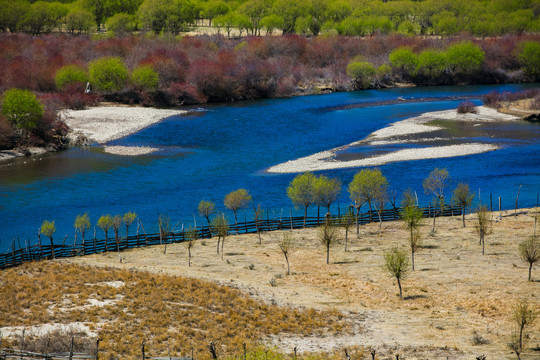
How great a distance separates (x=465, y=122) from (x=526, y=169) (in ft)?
75.7

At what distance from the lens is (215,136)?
79.2 m

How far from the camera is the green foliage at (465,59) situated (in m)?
118

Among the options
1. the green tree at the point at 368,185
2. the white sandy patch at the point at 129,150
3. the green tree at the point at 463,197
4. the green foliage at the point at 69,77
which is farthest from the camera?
the green foliage at the point at 69,77

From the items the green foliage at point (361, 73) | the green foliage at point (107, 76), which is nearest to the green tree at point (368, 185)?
the green foliage at point (107, 76)

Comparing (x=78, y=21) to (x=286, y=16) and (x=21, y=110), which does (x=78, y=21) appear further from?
(x=21, y=110)

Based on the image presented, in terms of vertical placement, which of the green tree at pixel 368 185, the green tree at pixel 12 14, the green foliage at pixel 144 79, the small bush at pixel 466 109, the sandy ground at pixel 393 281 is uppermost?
the green tree at pixel 12 14

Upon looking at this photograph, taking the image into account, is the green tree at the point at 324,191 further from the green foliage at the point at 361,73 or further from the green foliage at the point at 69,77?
the green foliage at the point at 361,73

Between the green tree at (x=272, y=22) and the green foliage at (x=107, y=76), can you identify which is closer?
the green foliage at (x=107, y=76)

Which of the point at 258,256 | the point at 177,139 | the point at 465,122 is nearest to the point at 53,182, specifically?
the point at 177,139

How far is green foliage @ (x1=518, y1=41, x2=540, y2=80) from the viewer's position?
117 metres

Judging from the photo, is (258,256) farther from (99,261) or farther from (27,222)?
(27,222)

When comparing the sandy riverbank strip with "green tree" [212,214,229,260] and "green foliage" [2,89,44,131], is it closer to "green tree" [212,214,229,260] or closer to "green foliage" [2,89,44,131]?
"green tree" [212,214,229,260]

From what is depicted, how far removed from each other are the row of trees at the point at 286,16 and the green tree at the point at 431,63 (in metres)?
39.1

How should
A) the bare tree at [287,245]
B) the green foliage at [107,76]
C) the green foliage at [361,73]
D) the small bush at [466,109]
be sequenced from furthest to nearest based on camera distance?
1. the green foliage at [361,73]
2. the green foliage at [107,76]
3. the small bush at [466,109]
4. the bare tree at [287,245]
